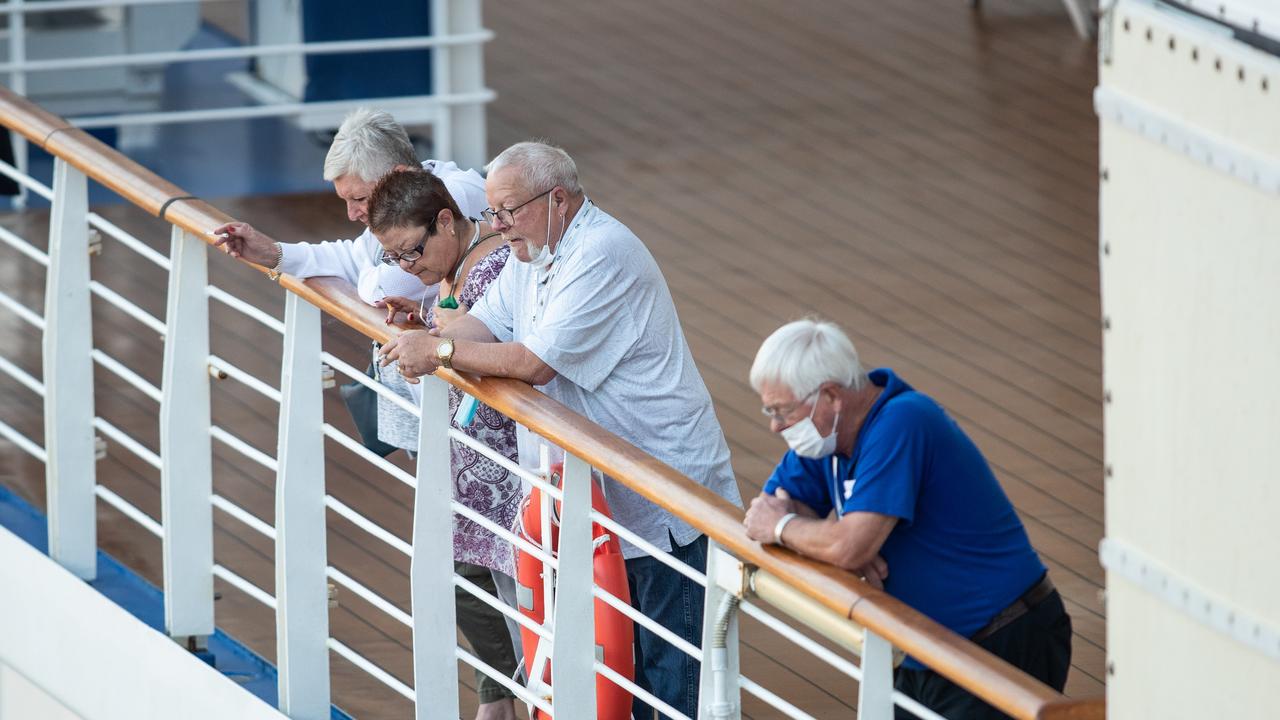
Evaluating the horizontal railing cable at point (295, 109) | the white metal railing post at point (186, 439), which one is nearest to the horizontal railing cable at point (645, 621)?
the white metal railing post at point (186, 439)

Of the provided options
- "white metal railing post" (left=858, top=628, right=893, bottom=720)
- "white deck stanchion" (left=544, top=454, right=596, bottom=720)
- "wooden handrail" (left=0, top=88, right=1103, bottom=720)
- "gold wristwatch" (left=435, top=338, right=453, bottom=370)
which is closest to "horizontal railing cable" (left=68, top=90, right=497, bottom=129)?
"wooden handrail" (left=0, top=88, right=1103, bottom=720)

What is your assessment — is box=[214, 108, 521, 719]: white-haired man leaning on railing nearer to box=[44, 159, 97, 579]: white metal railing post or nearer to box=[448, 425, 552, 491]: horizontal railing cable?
box=[448, 425, 552, 491]: horizontal railing cable

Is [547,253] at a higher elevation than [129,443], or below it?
higher

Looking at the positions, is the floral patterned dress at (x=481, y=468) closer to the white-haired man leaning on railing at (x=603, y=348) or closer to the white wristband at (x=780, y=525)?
the white-haired man leaning on railing at (x=603, y=348)

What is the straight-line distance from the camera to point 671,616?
11.7 feet

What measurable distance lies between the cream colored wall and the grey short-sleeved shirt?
1.13 m

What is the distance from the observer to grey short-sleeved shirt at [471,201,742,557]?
11.0 ft

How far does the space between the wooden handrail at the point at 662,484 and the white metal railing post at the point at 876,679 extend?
0.07m

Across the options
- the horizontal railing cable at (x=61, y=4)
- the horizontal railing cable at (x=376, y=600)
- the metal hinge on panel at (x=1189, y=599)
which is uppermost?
the metal hinge on panel at (x=1189, y=599)

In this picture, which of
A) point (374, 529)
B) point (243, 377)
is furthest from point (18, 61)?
point (374, 529)

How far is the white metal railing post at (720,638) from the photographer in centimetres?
296

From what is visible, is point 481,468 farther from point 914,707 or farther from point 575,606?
point 914,707

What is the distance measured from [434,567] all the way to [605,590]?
14.5 inches

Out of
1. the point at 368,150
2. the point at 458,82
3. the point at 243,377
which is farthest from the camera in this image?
the point at 458,82
